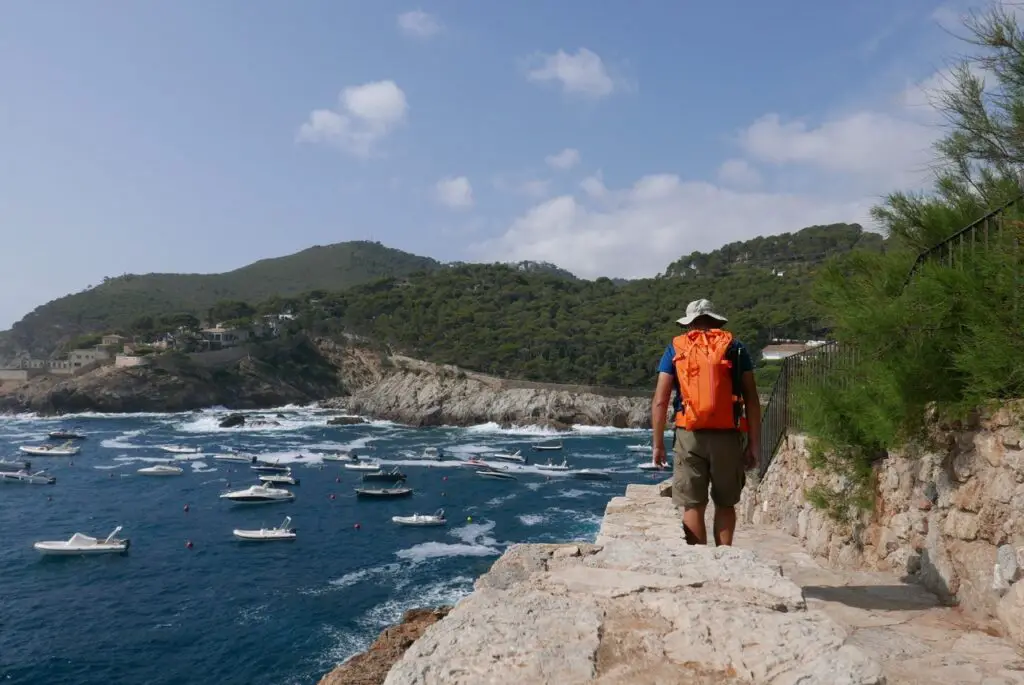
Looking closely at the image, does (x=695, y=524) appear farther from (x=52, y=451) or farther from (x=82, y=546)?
(x=52, y=451)


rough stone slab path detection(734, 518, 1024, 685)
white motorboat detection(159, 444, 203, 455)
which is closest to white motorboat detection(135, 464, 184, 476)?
white motorboat detection(159, 444, 203, 455)

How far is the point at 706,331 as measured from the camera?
382 cm

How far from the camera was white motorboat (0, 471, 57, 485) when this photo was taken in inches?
1394

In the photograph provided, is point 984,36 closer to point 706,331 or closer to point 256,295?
point 706,331

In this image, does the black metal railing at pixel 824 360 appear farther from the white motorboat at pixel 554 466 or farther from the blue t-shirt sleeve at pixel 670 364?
the white motorboat at pixel 554 466

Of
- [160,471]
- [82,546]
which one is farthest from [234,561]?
[160,471]

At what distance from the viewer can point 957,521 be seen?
390cm

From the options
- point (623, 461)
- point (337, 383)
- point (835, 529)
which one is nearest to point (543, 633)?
point (835, 529)

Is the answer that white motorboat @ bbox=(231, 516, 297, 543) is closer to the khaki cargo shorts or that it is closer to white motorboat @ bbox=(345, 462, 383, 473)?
white motorboat @ bbox=(345, 462, 383, 473)

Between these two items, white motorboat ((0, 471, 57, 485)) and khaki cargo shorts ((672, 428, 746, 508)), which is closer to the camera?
khaki cargo shorts ((672, 428, 746, 508))

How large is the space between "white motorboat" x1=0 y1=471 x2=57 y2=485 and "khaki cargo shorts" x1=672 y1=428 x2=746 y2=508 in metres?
39.5

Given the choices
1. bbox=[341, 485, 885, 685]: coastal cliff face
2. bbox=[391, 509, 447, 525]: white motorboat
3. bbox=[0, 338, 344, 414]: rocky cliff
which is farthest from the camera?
bbox=[0, 338, 344, 414]: rocky cliff

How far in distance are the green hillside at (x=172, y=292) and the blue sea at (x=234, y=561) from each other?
254 ft

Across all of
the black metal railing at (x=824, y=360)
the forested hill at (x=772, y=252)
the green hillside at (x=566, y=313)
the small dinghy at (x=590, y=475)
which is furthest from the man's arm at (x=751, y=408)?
the forested hill at (x=772, y=252)
